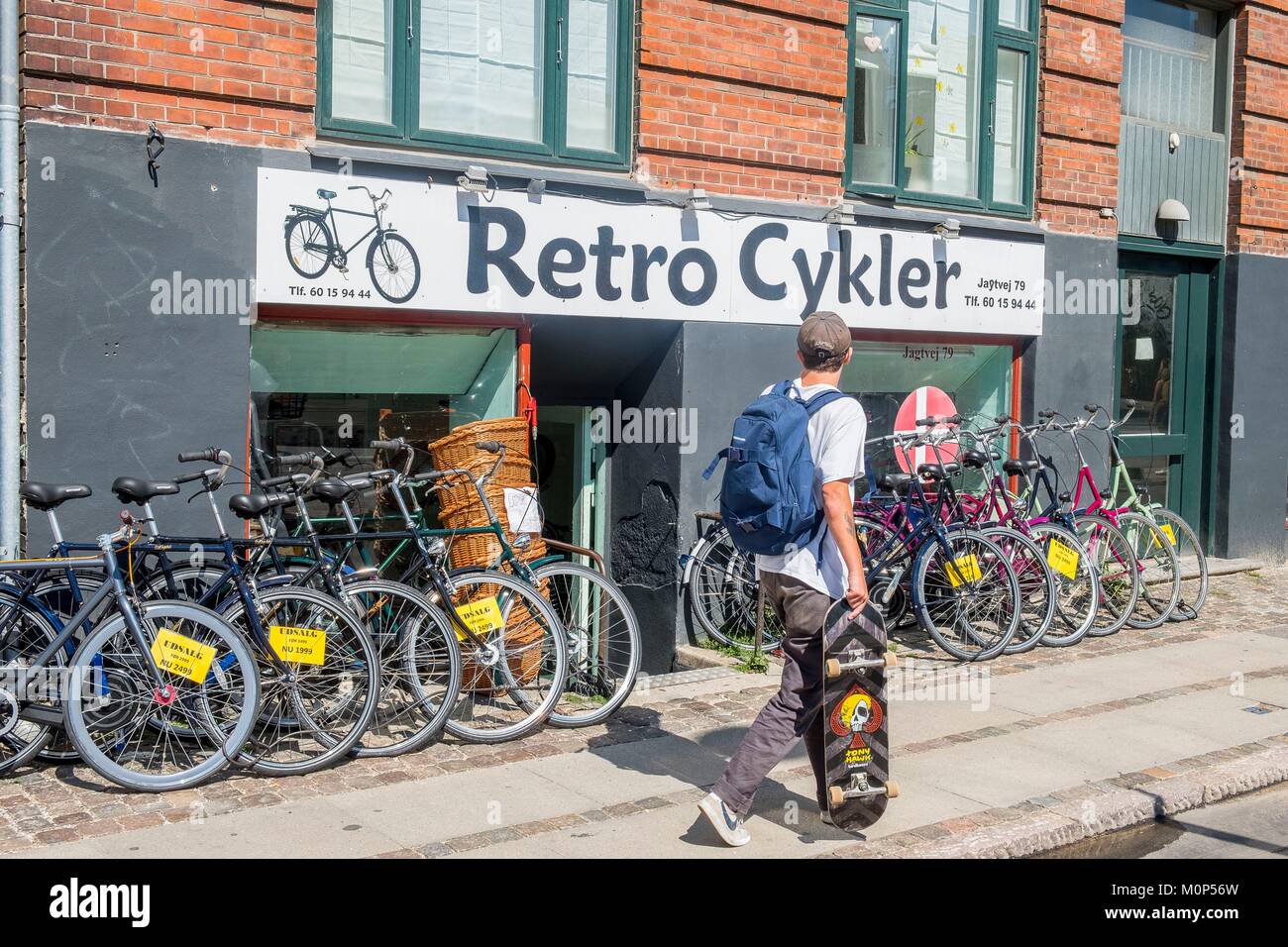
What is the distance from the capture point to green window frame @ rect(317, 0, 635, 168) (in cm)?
753

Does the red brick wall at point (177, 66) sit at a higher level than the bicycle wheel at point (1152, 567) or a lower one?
higher

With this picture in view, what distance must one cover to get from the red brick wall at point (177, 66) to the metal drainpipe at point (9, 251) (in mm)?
75

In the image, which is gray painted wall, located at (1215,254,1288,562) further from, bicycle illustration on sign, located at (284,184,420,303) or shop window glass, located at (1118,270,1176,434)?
bicycle illustration on sign, located at (284,184,420,303)

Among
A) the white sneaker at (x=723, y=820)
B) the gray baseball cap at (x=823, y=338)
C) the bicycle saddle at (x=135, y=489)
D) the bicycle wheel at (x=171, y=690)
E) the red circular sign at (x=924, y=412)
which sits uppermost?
the gray baseball cap at (x=823, y=338)

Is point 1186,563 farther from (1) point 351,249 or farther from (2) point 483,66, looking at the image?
(1) point 351,249

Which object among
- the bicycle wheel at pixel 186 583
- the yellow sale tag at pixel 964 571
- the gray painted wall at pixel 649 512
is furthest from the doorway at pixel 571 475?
the bicycle wheel at pixel 186 583

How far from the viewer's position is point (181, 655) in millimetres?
5746

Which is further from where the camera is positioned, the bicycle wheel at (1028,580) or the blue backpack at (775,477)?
the bicycle wheel at (1028,580)

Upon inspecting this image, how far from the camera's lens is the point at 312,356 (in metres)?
7.70

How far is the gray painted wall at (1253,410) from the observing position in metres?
12.2

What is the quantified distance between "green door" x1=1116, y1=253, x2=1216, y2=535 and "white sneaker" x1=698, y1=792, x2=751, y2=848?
24.8 feet

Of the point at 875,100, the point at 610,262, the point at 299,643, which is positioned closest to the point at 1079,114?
the point at 875,100

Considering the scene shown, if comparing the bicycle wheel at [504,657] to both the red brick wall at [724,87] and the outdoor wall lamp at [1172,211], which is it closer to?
the red brick wall at [724,87]

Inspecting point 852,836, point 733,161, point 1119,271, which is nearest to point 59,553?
point 852,836
